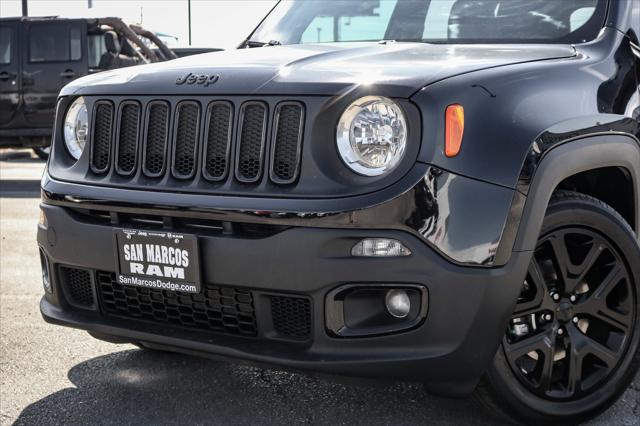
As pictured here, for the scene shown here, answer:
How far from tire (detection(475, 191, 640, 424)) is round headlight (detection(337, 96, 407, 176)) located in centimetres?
61

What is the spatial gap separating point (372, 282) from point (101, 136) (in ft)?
3.87

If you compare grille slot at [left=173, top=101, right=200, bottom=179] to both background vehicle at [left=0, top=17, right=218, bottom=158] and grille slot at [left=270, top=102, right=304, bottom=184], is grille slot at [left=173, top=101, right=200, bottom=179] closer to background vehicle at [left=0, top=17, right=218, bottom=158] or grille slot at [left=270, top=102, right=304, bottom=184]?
grille slot at [left=270, top=102, right=304, bottom=184]

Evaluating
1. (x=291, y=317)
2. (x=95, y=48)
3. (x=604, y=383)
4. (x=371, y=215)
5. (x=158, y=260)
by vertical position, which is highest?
(x=371, y=215)

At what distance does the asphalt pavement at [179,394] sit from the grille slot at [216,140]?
0.72 meters

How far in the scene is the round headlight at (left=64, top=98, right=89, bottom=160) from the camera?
3322 millimetres

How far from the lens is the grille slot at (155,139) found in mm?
3047

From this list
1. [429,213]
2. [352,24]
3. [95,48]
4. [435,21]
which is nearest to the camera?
[429,213]

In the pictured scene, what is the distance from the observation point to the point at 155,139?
10.1 feet

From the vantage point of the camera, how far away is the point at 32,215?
27.4 ft

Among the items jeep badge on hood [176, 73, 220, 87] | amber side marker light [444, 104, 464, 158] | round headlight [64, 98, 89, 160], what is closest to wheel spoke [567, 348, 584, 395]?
amber side marker light [444, 104, 464, 158]

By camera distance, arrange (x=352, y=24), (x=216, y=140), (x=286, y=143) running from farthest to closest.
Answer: (x=352, y=24), (x=216, y=140), (x=286, y=143)

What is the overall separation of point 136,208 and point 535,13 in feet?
6.10

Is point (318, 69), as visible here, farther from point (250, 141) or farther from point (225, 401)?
point (225, 401)

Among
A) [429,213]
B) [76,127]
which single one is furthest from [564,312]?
[76,127]
